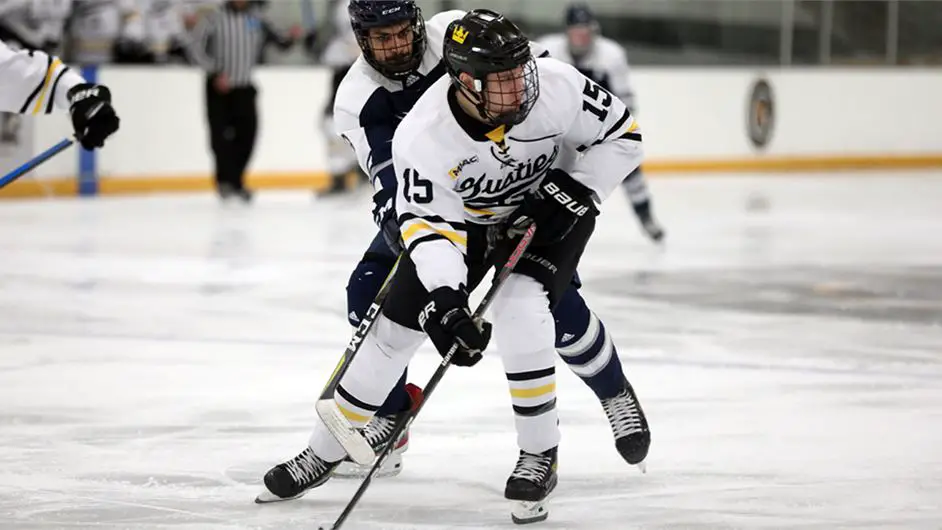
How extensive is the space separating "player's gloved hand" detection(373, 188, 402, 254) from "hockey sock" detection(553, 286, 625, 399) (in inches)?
14.8

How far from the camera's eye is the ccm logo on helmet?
109 inches

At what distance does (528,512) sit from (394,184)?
2.52 ft

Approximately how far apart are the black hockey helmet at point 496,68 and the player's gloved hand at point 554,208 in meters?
0.19

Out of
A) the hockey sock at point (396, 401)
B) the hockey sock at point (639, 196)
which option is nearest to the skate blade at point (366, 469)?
the hockey sock at point (396, 401)

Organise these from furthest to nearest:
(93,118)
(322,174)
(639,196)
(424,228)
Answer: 1. (322,174)
2. (639,196)
3. (93,118)
4. (424,228)

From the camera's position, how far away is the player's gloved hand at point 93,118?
3.78 meters

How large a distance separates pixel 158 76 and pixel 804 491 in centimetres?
773

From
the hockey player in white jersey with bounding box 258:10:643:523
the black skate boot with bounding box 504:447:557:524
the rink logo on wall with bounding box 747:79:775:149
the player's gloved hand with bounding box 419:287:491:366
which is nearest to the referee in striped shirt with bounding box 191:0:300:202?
the rink logo on wall with bounding box 747:79:775:149

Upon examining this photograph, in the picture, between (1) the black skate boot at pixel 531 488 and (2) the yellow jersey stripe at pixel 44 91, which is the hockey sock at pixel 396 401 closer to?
(1) the black skate boot at pixel 531 488

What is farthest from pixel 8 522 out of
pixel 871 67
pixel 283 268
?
pixel 871 67

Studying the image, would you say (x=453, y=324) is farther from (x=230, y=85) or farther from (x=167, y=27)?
(x=167, y=27)

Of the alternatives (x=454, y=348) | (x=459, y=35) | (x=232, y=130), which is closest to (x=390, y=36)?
(x=459, y=35)

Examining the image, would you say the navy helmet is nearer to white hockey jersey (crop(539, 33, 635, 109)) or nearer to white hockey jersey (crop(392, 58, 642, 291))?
white hockey jersey (crop(539, 33, 635, 109))

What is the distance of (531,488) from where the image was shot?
2721 mm
